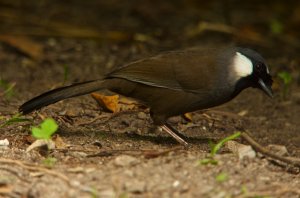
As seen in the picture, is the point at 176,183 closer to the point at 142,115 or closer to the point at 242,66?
the point at 242,66

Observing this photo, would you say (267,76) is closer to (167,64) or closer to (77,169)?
(167,64)

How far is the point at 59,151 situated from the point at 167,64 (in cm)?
109

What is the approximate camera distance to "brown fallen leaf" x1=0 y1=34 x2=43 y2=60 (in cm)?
778

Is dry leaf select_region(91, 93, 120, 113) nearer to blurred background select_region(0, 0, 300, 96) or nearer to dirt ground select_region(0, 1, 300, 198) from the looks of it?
dirt ground select_region(0, 1, 300, 198)

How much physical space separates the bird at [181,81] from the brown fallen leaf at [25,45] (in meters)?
2.87

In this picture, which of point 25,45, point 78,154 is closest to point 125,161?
point 78,154

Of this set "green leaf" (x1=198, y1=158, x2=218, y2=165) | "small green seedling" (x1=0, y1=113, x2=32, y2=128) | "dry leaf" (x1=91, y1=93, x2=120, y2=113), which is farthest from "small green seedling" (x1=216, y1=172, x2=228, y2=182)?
"dry leaf" (x1=91, y1=93, x2=120, y2=113)

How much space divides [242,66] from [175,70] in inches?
19.2

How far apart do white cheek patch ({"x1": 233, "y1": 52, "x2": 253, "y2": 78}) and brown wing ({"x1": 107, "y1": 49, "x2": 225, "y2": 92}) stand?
148 millimetres

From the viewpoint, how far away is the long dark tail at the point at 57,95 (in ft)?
16.0

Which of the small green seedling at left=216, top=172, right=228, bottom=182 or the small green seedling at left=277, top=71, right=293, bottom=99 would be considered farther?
the small green seedling at left=277, top=71, right=293, bottom=99

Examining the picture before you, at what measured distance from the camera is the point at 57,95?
4.90m

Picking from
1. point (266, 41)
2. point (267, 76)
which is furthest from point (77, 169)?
point (266, 41)

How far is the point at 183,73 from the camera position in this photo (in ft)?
Result: 16.5
